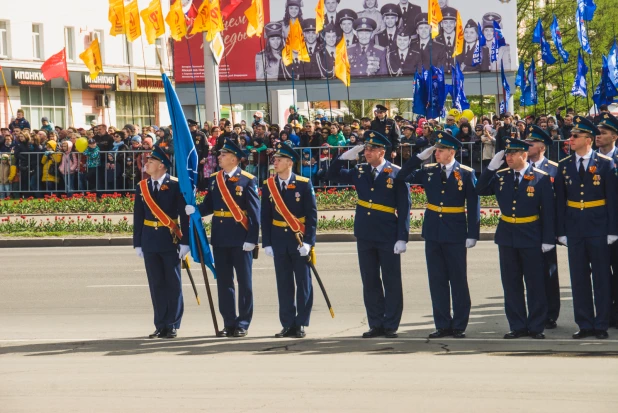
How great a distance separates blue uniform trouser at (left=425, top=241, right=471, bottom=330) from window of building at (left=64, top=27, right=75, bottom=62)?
1860 inches

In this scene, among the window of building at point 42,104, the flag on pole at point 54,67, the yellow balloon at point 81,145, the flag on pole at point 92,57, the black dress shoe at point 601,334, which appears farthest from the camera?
the window of building at point 42,104

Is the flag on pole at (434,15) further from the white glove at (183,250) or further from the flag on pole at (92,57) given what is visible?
the white glove at (183,250)

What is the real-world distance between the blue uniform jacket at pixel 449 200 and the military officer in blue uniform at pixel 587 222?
78 centimetres

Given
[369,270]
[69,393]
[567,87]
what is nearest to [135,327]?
[369,270]

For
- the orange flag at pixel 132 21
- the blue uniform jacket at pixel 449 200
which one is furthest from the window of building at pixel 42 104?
the blue uniform jacket at pixel 449 200

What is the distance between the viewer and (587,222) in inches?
419

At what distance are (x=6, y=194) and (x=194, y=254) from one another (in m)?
17.4

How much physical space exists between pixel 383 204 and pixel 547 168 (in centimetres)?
157

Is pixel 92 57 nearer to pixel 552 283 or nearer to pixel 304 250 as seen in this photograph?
pixel 304 250

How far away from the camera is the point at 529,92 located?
33875 millimetres

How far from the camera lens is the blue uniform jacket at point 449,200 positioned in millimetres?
10844

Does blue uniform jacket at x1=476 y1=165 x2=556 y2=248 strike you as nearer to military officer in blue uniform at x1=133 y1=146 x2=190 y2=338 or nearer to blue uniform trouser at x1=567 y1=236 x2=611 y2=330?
blue uniform trouser at x1=567 y1=236 x2=611 y2=330

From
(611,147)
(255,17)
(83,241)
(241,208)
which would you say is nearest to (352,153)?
(241,208)

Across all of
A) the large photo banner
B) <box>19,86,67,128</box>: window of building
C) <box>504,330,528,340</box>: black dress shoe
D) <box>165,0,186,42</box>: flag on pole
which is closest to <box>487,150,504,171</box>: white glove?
<box>504,330,528,340</box>: black dress shoe
